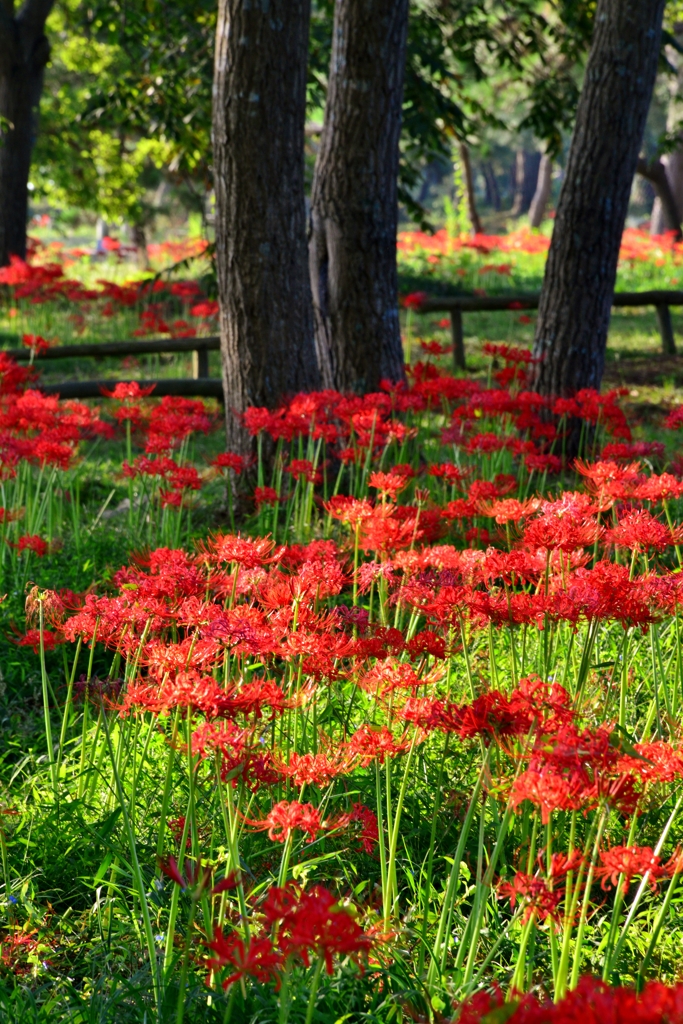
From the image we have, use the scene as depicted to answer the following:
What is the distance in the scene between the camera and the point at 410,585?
252 cm

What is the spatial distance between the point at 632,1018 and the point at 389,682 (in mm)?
1121

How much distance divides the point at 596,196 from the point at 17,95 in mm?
9351

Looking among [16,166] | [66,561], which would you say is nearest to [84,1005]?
[66,561]

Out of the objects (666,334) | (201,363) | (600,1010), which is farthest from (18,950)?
(666,334)

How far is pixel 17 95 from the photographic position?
1310cm

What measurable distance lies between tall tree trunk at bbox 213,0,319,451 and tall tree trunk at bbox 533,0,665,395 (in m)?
1.98

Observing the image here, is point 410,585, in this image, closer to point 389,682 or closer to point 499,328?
point 389,682

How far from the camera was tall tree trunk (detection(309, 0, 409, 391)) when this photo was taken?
6.07 meters

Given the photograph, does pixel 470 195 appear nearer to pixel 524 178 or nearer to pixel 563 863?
pixel 563 863

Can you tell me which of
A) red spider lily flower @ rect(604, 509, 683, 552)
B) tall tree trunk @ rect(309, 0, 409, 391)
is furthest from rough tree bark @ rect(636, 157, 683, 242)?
red spider lily flower @ rect(604, 509, 683, 552)

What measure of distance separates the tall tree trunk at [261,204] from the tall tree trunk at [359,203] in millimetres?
549

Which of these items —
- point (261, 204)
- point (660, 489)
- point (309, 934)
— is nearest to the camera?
point (309, 934)

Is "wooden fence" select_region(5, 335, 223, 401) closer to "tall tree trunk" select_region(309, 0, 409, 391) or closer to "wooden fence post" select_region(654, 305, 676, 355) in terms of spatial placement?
"tall tree trunk" select_region(309, 0, 409, 391)

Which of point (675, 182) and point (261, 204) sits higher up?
point (675, 182)
